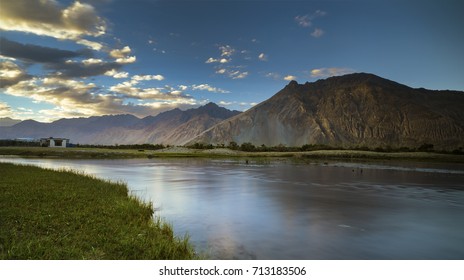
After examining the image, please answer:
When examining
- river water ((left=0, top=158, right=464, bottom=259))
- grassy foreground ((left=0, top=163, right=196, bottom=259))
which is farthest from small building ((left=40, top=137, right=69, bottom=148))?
grassy foreground ((left=0, top=163, right=196, bottom=259))

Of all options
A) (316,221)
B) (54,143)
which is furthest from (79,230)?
(54,143)

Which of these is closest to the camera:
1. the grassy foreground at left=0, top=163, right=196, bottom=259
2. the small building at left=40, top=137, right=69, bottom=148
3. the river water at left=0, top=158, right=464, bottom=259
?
the grassy foreground at left=0, top=163, right=196, bottom=259

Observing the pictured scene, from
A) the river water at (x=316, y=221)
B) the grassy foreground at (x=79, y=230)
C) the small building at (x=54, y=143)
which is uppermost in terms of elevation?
the small building at (x=54, y=143)

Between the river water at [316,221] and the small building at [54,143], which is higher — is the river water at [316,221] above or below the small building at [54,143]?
→ below

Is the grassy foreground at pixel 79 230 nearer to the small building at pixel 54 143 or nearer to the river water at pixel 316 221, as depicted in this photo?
the river water at pixel 316 221

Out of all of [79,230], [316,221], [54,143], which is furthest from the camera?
[54,143]

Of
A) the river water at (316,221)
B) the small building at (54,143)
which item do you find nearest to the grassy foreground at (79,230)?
the river water at (316,221)

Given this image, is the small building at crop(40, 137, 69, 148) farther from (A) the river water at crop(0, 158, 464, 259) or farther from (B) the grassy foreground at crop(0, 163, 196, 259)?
(B) the grassy foreground at crop(0, 163, 196, 259)

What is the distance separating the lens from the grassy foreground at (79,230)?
411 inches

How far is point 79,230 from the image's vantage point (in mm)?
12898

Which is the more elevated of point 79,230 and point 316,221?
point 79,230

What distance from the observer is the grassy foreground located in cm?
1045

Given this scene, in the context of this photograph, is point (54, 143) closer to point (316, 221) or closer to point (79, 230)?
point (79, 230)
